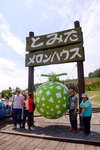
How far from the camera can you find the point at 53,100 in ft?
17.3

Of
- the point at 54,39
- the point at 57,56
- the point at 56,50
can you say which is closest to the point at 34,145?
the point at 57,56

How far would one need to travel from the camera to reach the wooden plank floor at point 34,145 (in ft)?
13.1

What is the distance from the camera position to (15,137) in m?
5.02

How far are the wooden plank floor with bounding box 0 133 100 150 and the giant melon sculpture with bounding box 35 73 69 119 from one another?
1009 millimetres

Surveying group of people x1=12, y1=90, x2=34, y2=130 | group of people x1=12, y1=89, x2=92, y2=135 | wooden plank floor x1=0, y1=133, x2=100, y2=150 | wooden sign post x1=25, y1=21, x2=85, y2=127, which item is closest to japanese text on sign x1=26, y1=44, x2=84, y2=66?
wooden sign post x1=25, y1=21, x2=85, y2=127

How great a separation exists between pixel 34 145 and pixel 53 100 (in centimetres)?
158

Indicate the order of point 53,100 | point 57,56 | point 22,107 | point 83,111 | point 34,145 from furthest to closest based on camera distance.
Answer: point 22,107 → point 57,56 → point 53,100 → point 83,111 → point 34,145

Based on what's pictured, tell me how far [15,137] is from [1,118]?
3864 millimetres

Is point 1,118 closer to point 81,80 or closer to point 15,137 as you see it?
point 15,137

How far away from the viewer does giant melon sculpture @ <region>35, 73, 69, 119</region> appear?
208 inches

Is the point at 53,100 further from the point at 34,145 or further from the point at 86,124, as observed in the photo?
the point at 34,145

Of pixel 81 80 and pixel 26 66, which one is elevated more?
pixel 26 66

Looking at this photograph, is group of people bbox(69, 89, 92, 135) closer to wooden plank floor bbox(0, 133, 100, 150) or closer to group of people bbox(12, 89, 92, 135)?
group of people bbox(12, 89, 92, 135)

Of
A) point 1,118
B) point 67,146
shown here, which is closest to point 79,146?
point 67,146
